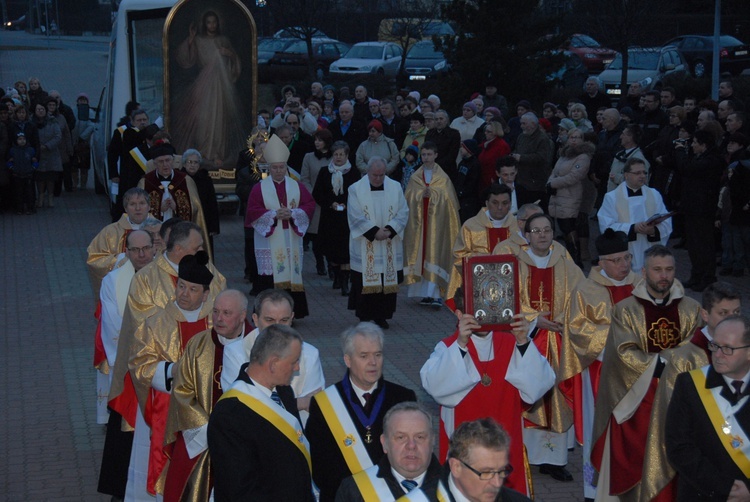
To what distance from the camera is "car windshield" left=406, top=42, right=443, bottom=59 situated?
114ft

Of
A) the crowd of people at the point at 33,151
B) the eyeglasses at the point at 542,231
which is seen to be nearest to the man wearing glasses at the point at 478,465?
the eyeglasses at the point at 542,231

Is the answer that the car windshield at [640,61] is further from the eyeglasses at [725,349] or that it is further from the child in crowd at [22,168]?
the eyeglasses at [725,349]

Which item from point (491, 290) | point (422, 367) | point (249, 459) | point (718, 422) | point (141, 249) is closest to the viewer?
point (249, 459)

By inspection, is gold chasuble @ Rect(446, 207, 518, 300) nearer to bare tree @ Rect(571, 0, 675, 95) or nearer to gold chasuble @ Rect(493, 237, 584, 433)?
gold chasuble @ Rect(493, 237, 584, 433)

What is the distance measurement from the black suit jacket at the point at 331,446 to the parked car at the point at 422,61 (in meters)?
28.4

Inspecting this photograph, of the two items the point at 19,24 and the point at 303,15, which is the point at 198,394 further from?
the point at 19,24

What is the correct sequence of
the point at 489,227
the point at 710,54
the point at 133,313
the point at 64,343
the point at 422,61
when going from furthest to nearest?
1. the point at 422,61
2. the point at 710,54
3. the point at 64,343
4. the point at 489,227
5. the point at 133,313

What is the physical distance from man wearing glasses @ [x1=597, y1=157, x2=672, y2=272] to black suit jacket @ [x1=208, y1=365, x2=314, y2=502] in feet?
21.1

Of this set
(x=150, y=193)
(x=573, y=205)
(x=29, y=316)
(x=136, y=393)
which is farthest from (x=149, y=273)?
(x=573, y=205)

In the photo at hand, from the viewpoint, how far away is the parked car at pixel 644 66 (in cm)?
2947

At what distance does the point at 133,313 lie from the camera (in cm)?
738

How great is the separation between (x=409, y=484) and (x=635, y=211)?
713cm

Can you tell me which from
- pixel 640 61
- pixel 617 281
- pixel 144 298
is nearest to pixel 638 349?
pixel 617 281

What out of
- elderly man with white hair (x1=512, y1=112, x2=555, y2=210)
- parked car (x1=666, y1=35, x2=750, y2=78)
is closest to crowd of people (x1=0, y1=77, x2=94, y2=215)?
elderly man with white hair (x1=512, y1=112, x2=555, y2=210)
